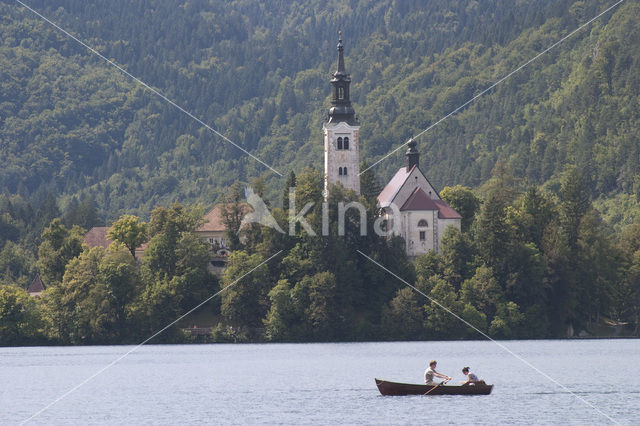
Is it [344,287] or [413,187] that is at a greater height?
[413,187]

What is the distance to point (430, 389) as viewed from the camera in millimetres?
65188

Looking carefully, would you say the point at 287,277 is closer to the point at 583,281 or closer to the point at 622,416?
the point at 583,281

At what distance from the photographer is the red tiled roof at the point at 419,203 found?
453 ft

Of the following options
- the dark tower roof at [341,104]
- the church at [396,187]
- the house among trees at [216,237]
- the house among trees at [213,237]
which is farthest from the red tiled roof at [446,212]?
the house among trees at [216,237]

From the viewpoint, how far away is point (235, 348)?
367 feet

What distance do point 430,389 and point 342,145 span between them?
81.2 metres

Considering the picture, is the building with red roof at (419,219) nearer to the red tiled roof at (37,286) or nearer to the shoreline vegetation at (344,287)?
the shoreline vegetation at (344,287)

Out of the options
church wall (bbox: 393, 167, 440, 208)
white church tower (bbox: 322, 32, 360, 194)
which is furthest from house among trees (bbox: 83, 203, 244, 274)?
church wall (bbox: 393, 167, 440, 208)

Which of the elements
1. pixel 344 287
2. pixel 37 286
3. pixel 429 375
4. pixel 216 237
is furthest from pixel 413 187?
pixel 429 375

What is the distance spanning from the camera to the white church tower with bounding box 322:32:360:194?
144m

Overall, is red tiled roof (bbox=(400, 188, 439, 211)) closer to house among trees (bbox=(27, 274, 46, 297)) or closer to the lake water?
the lake water

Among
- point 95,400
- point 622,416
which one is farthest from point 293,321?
point 622,416

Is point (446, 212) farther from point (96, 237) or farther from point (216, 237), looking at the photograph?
point (96, 237)

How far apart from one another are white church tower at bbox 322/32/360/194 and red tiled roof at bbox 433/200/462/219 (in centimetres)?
952
